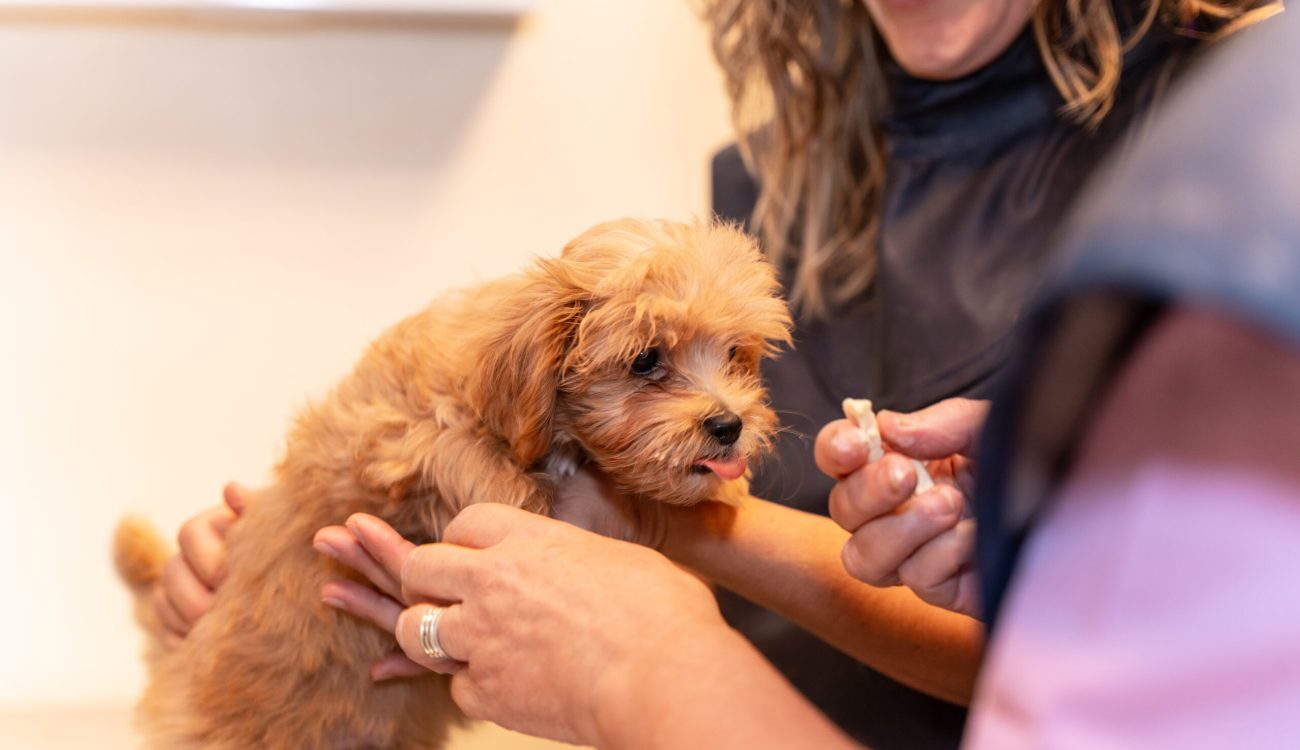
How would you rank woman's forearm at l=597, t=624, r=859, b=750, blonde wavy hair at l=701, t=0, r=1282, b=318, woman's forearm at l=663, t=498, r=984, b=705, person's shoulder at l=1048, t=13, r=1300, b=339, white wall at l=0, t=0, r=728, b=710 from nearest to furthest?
person's shoulder at l=1048, t=13, r=1300, b=339 → woman's forearm at l=597, t=624, r=859, b=750 → woman's forearm at l=663, t=498, r=984, b=705 → blonde wavy hair at l=701, t=0, r=1282, b=318 → white wall at l=0, t=0, r=728, b=710

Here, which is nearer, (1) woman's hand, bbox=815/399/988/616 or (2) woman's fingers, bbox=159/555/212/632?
(1) woman's hand, bbox=815/399/988/616

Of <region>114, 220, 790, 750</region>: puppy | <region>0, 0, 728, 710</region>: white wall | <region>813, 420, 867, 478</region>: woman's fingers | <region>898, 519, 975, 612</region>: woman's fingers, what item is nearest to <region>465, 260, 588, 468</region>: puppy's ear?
<region>114, 220, 790, 750</region>: puppy

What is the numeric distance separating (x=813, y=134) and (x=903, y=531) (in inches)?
31.2

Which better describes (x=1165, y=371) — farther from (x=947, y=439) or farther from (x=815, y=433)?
(x=815, y=433)

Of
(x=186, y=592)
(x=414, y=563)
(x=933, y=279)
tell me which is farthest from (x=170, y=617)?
(x=933, y=279)

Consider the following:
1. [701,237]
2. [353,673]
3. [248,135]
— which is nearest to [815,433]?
[701,237]

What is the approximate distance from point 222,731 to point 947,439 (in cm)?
77

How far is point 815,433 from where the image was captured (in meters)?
1.35

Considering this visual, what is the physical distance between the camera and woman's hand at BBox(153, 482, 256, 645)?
1267 mm

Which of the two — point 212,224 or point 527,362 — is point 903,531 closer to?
point 527,362

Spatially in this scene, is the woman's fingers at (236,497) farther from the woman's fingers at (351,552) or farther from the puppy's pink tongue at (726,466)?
the puppy's pink tongue at (726,466)

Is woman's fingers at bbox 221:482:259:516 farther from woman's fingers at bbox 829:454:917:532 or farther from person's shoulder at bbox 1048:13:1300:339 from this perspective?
person's shoulder at bbox 1048:13:1300:339

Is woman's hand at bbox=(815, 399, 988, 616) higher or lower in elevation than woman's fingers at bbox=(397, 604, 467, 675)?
lower

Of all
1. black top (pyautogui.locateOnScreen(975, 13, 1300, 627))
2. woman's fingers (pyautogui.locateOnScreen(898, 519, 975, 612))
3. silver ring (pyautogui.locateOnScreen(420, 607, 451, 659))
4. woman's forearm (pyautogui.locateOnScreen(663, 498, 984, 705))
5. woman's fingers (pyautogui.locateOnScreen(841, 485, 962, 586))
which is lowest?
woman's forearm (pyautogui.locateOnScreen(663, 498, 984, 705))
